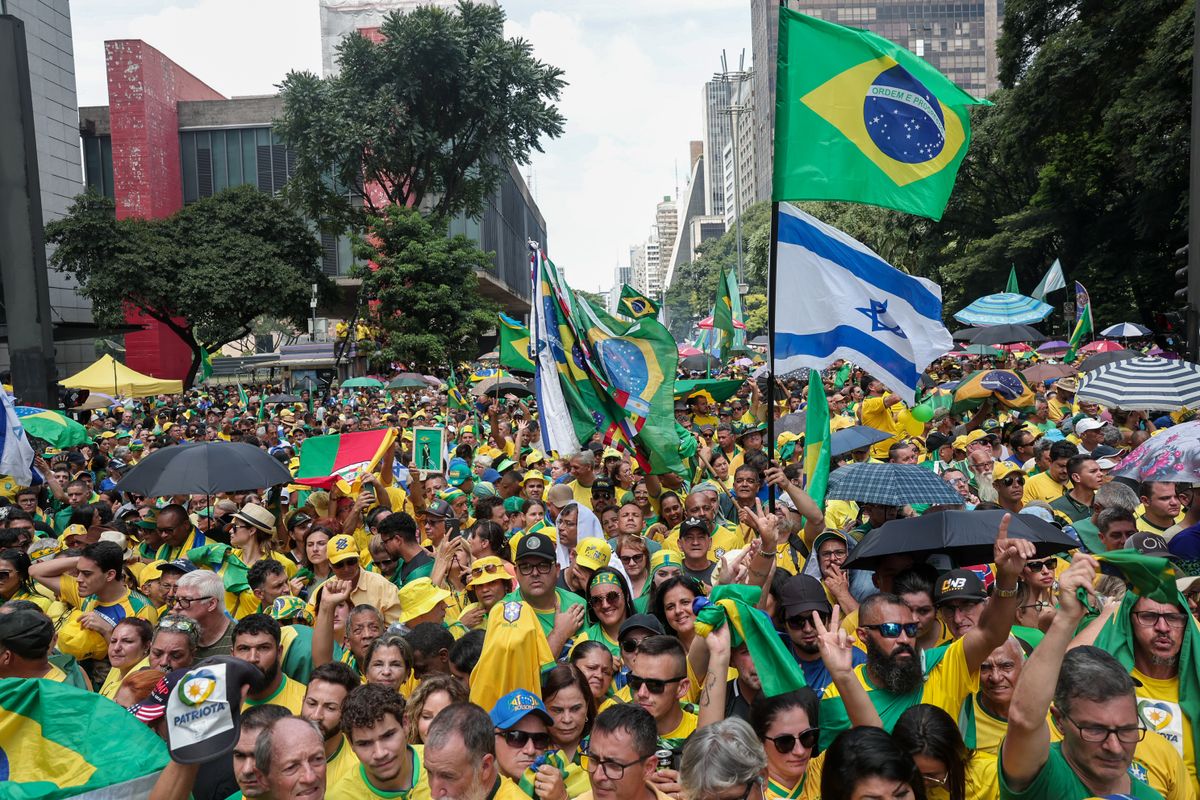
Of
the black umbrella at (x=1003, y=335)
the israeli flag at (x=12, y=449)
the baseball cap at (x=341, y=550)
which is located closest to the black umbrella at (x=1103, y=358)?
the black umbrella at (x=1003, y=335)

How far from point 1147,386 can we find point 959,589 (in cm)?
501

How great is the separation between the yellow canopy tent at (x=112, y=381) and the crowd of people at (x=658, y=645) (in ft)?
63.8

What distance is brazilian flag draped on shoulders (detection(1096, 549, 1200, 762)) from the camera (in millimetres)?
3832

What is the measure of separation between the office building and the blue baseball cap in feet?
136

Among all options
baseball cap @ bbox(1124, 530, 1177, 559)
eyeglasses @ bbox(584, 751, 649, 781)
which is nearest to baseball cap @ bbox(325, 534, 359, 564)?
eyeglasses @ bbox(584, 751, 649, 781)

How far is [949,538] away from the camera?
5281 mm

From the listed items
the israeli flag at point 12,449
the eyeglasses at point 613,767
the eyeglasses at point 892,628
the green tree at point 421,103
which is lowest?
the eyeglasses at point 613,767

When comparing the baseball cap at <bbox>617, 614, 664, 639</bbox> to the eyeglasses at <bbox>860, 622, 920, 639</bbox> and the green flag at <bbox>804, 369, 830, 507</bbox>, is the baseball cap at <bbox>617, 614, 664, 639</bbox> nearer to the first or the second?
the eyeglasses at <bbox>860, 622, 920, 639</bbox>

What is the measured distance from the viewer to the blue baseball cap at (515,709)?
3.96m

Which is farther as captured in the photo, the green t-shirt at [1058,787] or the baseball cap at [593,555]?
the baseball cap at [593,555]

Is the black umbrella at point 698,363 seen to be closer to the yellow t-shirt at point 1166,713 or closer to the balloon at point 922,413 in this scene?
the balloon at point 922,413

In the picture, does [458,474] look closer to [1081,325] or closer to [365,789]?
[365,789]

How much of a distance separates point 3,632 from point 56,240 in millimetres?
41961

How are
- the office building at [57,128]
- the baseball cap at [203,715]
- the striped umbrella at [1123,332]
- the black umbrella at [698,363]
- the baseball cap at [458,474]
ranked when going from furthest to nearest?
the office building at [57,128], the black umbrella at [698,363], the striped umbrella at [1123,332], the baseball cap at [458,474], the baseball cap at [203,715]
